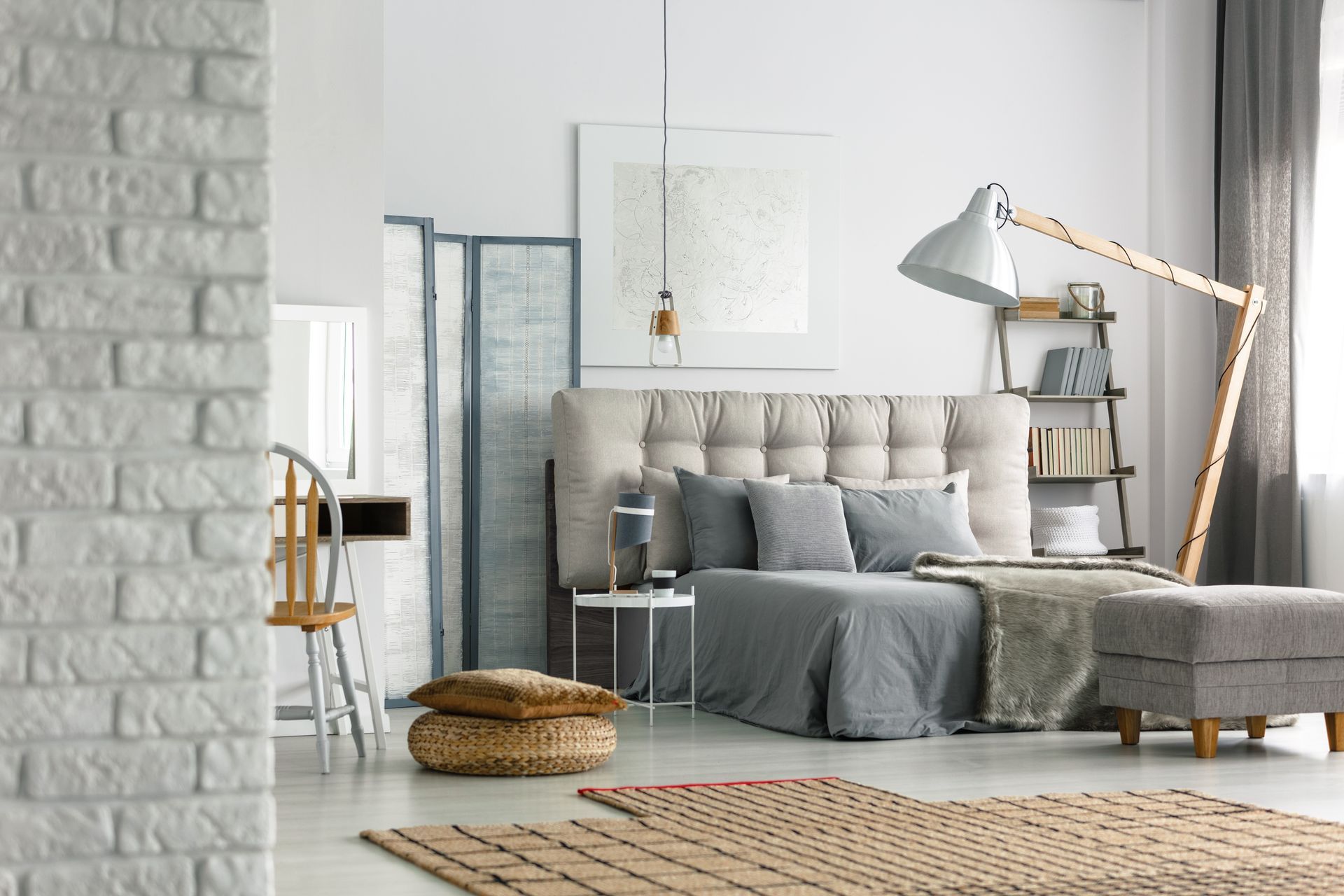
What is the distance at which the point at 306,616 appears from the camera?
3580 millimetres

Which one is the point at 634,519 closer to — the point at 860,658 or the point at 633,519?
the point at 633,519

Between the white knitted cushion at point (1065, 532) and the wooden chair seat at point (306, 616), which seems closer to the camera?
the wooden chair seat at point (306, 616)

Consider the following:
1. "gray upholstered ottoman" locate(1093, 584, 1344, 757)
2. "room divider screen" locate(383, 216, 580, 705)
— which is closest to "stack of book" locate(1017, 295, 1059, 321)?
"room divider screen" locate(383, 216, 580, 705)

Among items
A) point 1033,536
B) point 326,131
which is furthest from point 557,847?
point 1033,536

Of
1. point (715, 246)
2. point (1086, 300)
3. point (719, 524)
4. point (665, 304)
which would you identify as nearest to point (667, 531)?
point (719, 524)

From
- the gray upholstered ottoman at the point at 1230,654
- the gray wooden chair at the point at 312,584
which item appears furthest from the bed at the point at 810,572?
the gray wooden chair at the point at 312,584

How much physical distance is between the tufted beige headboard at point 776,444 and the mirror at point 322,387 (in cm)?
102

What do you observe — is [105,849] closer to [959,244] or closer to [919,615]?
[919,615]

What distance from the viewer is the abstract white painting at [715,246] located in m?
5.79

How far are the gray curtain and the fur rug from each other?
6.14 ft

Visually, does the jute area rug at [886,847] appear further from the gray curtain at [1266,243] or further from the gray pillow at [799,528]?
the gray curtain at [1266,243]

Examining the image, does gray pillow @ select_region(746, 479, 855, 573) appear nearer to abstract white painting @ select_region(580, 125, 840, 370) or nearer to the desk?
abstract white painting @ select_region(580, 125, 840, 370)

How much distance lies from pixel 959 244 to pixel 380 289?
1788 mm

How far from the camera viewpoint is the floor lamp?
4301 millimetres
